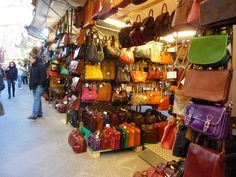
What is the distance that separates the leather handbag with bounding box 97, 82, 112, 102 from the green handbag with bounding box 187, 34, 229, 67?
2904 millimetres

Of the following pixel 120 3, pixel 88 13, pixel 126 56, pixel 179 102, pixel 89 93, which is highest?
pixel 88 13

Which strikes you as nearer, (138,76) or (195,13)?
(195,13)

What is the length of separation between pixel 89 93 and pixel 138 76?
1.10m

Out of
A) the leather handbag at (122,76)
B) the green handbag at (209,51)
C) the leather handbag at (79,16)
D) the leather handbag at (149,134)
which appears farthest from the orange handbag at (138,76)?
the green handbag at (209,51)

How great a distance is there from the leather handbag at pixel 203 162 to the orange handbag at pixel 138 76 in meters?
3.16

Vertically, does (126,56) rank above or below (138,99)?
above

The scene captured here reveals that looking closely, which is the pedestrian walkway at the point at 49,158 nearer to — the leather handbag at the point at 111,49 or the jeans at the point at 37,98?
the jeans at the point at 37,98

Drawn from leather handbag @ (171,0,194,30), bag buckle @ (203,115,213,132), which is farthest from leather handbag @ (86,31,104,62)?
bag buckle @ (203,115,213,132)

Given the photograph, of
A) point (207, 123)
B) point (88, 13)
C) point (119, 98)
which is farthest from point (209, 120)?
point (119, 98)

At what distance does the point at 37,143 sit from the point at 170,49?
3.51 meters

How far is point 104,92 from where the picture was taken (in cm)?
454

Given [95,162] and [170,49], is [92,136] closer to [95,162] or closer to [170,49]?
[95,162]

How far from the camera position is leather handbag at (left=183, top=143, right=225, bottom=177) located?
151cm

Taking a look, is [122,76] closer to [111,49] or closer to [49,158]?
[111,49]
